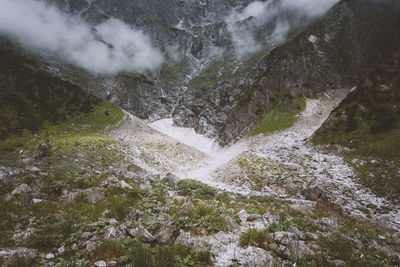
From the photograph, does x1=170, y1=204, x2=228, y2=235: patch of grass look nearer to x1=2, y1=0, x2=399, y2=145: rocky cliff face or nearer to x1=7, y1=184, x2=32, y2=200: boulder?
x1=7, y1=184, x2=32, y2=200: boulder

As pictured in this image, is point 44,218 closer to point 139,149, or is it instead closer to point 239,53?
point 139,149

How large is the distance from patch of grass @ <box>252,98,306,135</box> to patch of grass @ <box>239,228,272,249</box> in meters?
37.9

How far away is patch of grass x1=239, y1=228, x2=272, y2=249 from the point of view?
4727 millimetres

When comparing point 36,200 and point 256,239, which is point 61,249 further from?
point 256,239

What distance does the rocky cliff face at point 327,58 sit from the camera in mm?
51125

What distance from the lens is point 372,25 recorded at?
2377 inches

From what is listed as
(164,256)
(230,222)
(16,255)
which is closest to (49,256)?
(16,255)

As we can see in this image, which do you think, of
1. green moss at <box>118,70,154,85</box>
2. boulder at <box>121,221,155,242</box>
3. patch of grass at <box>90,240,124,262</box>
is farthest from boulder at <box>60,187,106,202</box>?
green moss at <box>118,70,154,85</box>

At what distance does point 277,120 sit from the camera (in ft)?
141

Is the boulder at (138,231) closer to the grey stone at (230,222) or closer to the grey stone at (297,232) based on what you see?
the grey stone at (230,222)

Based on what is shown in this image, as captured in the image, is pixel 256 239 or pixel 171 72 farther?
pixel 171 72

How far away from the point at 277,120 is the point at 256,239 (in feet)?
139

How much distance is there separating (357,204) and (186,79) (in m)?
103

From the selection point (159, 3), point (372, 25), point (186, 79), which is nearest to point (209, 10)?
point (159, 3)
